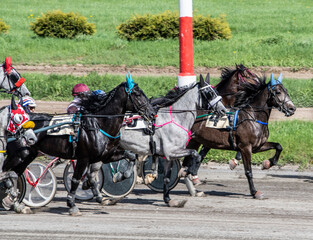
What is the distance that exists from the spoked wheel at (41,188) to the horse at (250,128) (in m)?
2.60

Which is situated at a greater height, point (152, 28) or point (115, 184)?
point (152, 28)

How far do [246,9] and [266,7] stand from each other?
141 cm

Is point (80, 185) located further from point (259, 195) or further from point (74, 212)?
point (259, 195)

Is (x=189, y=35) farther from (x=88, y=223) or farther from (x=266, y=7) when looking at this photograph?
(x=266, y=7)

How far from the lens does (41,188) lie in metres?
9.56

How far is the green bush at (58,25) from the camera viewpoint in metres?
25.4

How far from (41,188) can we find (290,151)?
18.4 ft

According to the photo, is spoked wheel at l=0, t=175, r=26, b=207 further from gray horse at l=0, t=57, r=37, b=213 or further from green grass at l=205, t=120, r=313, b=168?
green grass at l=205, t=120, r=313, b=168

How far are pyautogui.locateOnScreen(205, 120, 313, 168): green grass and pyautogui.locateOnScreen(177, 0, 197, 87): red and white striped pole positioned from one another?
1.65m

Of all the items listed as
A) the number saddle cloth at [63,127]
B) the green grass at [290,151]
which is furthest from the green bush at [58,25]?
the number saddle cloth at [63,127]

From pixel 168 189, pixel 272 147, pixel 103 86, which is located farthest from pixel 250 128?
pixel 103 86

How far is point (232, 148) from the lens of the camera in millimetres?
10539

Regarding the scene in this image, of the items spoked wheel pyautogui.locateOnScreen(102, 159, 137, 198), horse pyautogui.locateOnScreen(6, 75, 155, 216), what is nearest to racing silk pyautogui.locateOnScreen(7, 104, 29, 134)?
horse pyautogui.locateOnScreen(6, 75, 155, 216)

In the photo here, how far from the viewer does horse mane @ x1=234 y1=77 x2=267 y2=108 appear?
11.0 meters
